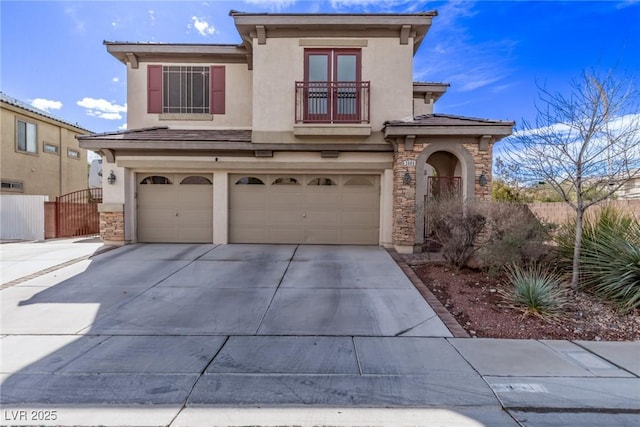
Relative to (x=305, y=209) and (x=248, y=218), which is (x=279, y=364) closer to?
(x=305, y=209)

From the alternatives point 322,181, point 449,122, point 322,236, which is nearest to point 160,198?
point 322,181

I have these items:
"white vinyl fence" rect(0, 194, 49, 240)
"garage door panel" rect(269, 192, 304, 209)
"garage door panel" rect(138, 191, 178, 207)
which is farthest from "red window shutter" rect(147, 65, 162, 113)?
"white vinyl fence" rect(0, 194, 49, 240)

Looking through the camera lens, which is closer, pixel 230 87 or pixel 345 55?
pixel 345 55

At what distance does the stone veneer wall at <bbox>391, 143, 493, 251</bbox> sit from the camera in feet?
32.1

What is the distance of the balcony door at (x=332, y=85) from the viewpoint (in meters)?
10.6

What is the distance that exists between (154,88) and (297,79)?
17.3ft

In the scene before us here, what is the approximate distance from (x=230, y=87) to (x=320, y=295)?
29.0 ft

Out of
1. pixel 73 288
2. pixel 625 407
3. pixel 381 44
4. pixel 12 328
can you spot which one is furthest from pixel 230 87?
pixel 625 407

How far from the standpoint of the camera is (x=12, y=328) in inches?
189

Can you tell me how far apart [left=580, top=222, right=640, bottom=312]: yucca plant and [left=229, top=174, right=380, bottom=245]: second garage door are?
5.62 metres

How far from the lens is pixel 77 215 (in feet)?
45.2

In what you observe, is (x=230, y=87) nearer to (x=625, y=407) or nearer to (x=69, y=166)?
(x=625, y=407)

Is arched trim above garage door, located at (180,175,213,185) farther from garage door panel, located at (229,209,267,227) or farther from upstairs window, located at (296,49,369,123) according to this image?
upstairs window, located at (296,49,369,123)

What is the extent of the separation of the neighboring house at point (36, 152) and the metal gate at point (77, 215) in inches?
207
